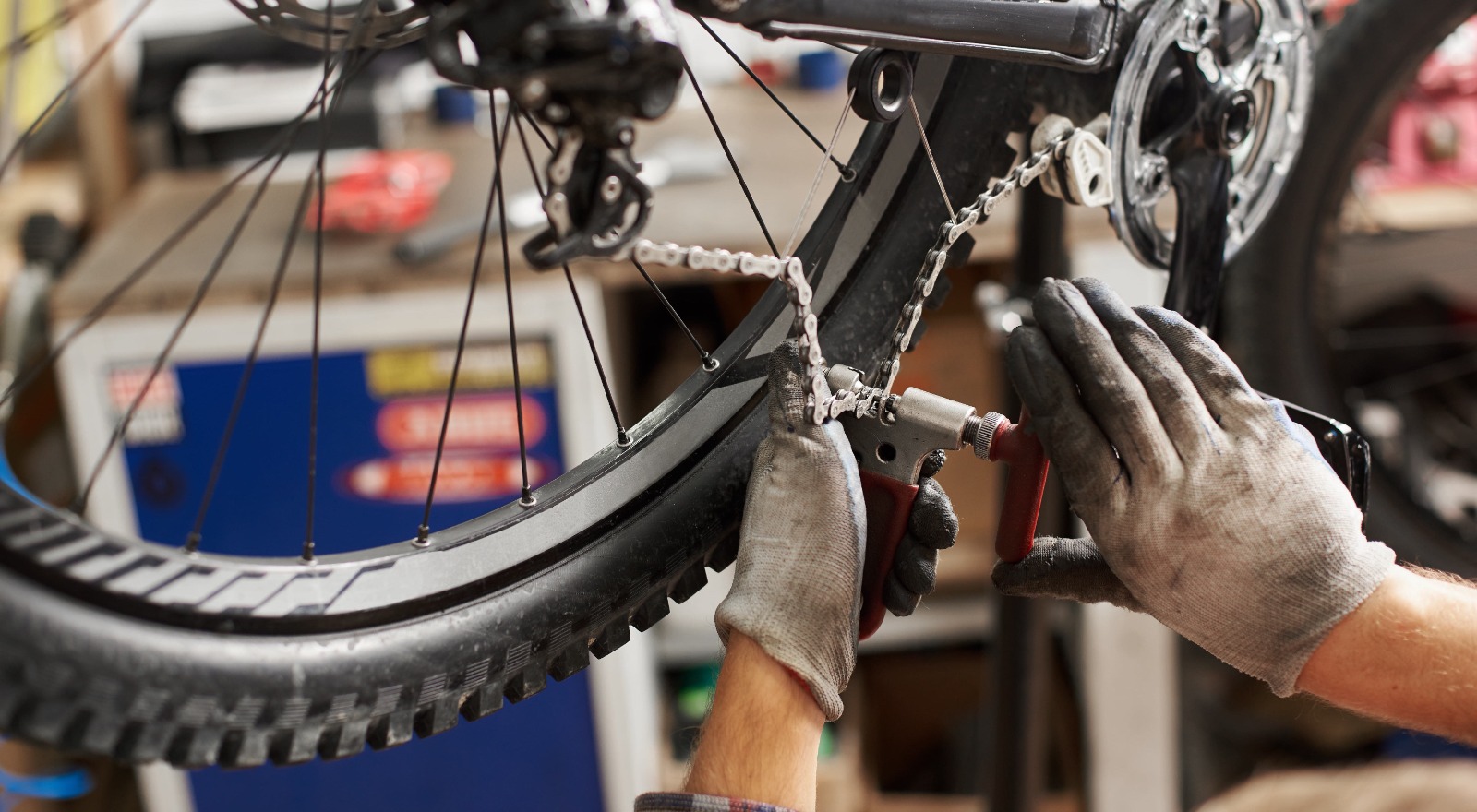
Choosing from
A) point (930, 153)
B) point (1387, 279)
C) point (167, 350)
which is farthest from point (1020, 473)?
point (1387, 279)

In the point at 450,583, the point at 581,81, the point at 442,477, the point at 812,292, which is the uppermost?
the point at 581,81

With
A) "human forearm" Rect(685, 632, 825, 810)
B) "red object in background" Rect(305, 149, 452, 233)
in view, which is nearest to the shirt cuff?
"human forearm" Rect(685, 632, 825, 810)

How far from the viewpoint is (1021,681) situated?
101 cm

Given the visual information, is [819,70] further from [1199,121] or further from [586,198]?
[586,198]

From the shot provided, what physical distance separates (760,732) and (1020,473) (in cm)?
17

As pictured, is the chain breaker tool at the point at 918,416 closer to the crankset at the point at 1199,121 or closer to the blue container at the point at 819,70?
the crankset at the point at 1199,121

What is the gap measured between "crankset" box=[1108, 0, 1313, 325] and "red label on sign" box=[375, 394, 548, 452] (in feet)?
2.17

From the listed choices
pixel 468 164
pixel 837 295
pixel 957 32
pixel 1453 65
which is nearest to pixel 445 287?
pixel 468 164

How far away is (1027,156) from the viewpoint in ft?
2.01

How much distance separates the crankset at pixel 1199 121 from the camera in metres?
0.57

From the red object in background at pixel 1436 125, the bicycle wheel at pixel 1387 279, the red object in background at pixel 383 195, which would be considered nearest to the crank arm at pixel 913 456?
the bicycle wheel at pixel 1387 279

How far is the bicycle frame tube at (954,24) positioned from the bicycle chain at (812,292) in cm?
4

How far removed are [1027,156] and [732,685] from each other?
311 millimetres

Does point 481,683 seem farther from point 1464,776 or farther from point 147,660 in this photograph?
point 1464,776
